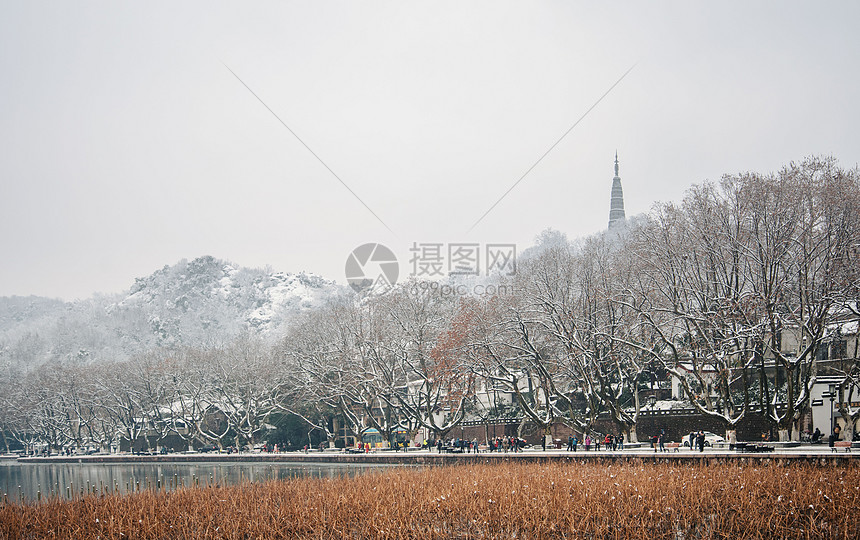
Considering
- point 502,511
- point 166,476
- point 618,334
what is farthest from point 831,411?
point 166,476

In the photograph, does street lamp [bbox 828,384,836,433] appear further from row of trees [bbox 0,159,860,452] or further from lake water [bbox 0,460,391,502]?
lake water [bbox 0,460,391,502]

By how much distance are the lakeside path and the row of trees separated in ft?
13.6

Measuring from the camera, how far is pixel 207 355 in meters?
80.4

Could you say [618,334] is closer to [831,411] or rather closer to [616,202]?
[831,411]

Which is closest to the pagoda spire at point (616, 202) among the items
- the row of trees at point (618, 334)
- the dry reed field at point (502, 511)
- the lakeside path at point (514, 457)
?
the row of trees at point (618, 334)

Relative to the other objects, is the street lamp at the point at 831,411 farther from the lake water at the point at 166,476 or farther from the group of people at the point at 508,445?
the lake water at the point at 166,476

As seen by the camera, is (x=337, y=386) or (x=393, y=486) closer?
(x=393, y=486)

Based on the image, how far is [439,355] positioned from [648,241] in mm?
15431

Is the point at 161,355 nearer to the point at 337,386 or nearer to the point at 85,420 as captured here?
the point at 85,420

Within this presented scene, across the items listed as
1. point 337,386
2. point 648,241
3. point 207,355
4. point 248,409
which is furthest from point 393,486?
point 207,355

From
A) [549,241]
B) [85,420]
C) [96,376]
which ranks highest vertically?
[549,241]

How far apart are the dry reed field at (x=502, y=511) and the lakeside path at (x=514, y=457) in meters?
5.70

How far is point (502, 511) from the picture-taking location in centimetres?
1892

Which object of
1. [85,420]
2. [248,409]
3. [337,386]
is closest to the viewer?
[337,386]
